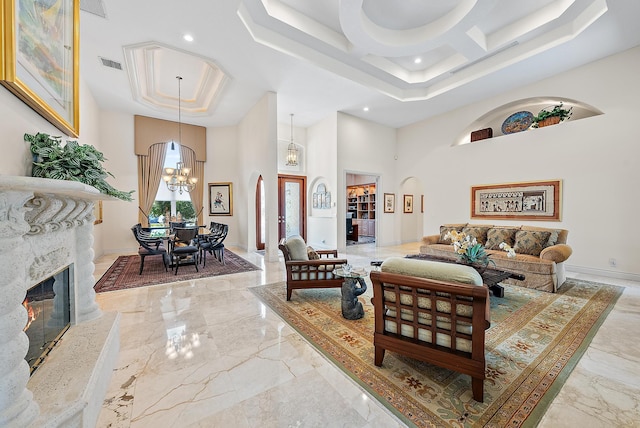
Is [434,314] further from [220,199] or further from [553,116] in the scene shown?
[220,199]

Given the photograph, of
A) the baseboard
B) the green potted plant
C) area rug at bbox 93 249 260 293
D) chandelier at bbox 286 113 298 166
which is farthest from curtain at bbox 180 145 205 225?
the baseboard

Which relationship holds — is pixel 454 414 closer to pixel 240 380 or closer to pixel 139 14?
pixel 240 380

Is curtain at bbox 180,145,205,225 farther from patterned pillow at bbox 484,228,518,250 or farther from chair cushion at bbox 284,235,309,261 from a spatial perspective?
patterned pillow at bbox 484,228,518,250

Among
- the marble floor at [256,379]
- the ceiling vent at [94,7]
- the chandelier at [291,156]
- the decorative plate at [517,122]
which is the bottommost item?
the marble floor at [256,379]

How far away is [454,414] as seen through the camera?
5.02 ft

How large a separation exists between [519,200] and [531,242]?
5.89 feet

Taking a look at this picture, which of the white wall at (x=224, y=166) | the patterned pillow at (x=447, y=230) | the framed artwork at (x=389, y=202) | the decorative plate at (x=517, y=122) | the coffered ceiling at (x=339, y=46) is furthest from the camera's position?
the framed artwork at (x=389, y=202)

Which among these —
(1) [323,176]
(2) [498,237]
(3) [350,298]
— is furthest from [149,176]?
(2) [498,237]

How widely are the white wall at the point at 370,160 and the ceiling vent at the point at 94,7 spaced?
5059 millimetres

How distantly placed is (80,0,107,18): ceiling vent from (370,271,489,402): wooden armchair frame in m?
4.82

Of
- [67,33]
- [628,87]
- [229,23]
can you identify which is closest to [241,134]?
[229,23]

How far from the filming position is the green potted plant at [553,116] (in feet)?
16.9

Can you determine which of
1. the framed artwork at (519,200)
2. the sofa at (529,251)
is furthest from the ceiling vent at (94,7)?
the framed artwork at (519,200)

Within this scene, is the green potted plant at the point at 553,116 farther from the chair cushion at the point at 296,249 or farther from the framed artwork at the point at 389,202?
the chair cushion at the point at 296,249
